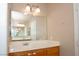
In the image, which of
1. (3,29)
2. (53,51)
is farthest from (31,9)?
(53,51)

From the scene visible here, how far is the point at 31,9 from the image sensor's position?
122 centimetres

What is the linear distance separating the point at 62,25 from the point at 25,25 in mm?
358

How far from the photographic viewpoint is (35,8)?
3.96 feet

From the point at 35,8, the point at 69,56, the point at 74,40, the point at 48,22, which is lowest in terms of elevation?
the point at 69,56

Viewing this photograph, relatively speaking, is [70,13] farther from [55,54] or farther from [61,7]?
[55,54]

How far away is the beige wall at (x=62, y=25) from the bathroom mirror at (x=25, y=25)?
70mm

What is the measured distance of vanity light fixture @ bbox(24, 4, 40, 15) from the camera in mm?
1201

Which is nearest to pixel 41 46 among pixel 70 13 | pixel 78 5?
pixel 70 13

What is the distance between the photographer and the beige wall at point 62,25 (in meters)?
1.20

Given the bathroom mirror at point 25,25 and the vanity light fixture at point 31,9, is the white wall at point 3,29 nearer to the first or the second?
the bathroom mirror at point 25,25

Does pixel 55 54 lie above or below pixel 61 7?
below

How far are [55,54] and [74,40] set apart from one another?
0.22 meters

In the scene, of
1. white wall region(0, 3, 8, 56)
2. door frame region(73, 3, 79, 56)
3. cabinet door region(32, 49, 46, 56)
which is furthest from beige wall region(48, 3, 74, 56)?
white wall region(0, 3, 8, 56)

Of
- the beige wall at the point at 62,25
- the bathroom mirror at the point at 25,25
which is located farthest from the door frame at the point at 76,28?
the bathroom mirror at the point at 25,25
